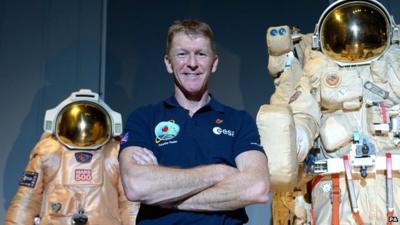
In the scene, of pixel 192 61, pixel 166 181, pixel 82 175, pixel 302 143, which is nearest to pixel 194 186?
pixel 166 181

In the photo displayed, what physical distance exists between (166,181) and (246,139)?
11.5 inches

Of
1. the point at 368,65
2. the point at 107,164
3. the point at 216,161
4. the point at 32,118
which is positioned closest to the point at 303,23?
the point at 368,65

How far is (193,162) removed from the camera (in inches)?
60.2

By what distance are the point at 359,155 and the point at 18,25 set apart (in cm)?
257

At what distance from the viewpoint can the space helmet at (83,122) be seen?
9.70ft

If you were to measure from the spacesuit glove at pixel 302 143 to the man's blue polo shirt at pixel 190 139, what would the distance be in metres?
0.61

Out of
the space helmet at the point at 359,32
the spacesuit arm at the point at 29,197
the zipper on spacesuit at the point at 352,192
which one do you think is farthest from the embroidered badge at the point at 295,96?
the spacesuit arm at the point at 29,197

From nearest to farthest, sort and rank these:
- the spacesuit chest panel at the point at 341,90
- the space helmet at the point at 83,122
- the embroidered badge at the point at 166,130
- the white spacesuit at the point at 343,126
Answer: the embroidered badge at the point at 166,130
the white spacesuit at the point at 343,126
the spacesuit chest panel at the point at 341,90
the space helmet at the point at 83,122

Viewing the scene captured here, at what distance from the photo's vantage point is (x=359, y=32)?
2.41 metres

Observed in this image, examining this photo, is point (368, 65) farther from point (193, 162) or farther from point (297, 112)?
point (193, 162)

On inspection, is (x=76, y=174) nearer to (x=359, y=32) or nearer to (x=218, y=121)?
(x=218, y=121)

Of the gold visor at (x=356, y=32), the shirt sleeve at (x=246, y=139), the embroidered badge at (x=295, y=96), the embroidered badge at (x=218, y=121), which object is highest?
the gold visor at (x=356, y=32)

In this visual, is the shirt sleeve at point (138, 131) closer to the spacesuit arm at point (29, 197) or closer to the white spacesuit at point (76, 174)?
the white spacesuit at point (76, 174)

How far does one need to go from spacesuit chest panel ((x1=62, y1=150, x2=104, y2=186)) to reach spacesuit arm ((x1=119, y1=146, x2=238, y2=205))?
1.45 m
